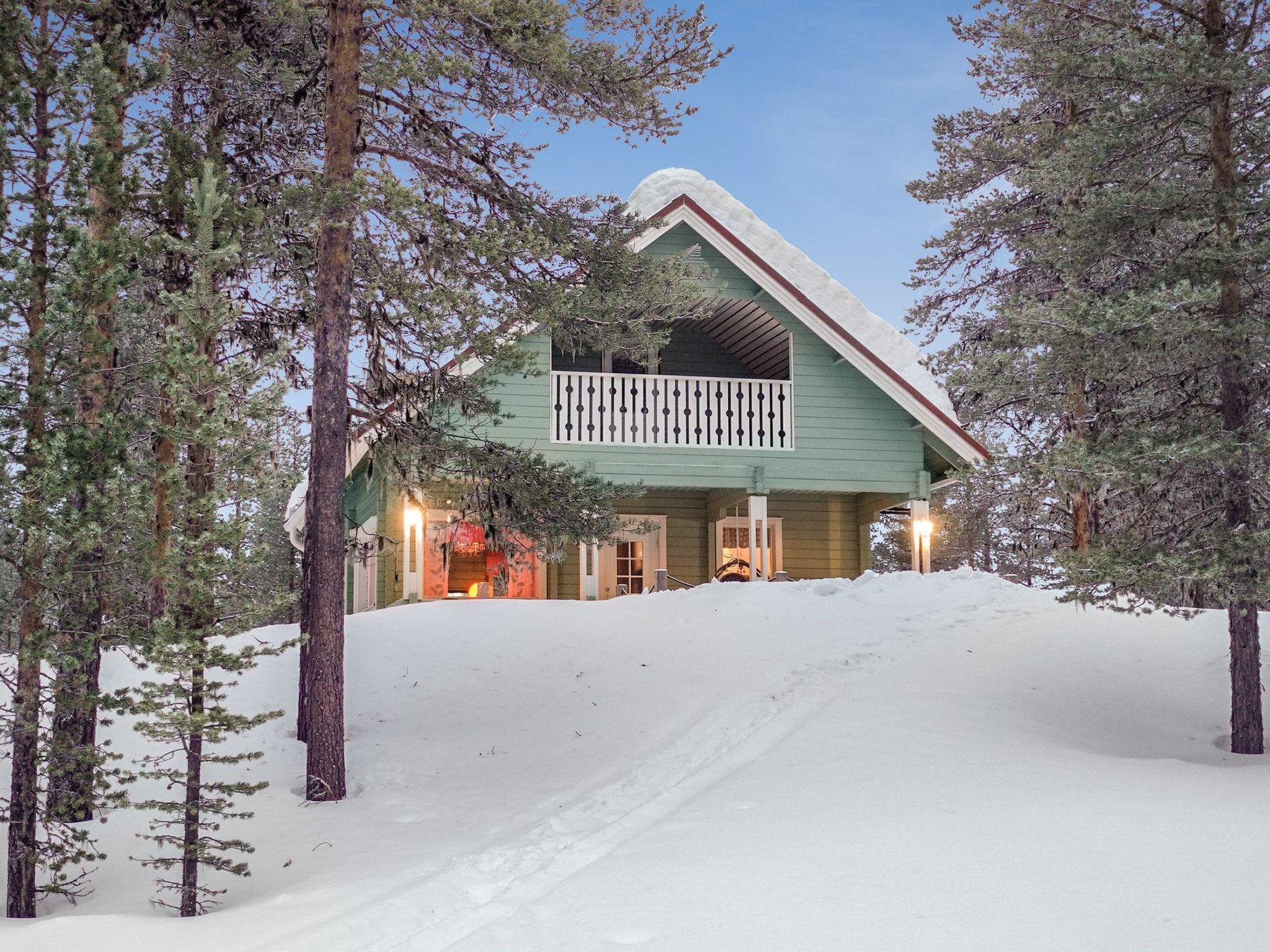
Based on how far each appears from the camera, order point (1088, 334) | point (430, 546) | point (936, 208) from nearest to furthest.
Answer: point (1088, 334) < point (430, 546) < point (936, 208)

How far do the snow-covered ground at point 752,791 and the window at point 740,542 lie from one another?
11.1 feet

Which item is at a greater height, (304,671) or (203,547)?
(203,547)

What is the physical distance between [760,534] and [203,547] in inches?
496

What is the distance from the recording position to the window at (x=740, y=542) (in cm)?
1978

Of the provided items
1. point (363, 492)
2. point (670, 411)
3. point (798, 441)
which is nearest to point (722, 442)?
point (670, 411)

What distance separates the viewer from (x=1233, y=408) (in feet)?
33.7

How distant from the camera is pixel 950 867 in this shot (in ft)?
20.6

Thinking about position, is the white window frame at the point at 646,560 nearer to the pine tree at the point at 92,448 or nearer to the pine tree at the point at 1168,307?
the pine tree at the point at 1168,307

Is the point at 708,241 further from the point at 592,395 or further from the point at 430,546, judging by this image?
the point at 430,546

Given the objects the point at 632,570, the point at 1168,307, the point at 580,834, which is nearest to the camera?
the point at 580,834

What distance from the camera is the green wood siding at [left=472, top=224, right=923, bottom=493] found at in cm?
1723

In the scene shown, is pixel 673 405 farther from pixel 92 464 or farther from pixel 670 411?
pixel 92 464

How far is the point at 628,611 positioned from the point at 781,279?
5.97 meters

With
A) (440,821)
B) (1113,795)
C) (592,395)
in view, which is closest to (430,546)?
(592,395)
